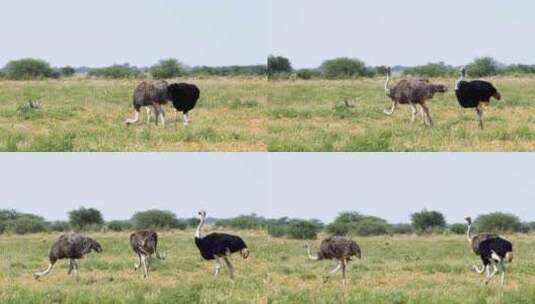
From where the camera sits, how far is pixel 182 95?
61.8 feet

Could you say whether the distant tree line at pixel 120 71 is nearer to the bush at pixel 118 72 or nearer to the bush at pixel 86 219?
the bush at pixel 118 72

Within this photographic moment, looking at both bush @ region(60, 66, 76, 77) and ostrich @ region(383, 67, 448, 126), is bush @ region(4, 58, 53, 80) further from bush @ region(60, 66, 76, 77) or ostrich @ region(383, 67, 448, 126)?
ostrich @ region(383, 67, 448, 126)

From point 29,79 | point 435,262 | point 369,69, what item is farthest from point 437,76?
point 29,79

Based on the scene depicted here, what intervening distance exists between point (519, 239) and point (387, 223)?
3728 millimetres

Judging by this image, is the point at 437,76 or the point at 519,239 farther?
the point at 437,76

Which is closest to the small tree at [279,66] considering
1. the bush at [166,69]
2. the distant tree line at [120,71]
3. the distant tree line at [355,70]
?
the distant tree line at [355,70]

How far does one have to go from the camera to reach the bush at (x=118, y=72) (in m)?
42.0

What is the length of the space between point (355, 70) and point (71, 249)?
19.7 m

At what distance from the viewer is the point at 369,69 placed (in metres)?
36.2

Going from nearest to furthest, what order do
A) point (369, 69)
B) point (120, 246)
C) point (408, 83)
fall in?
point (408, 83)
point (120, 246)
point (369, 69)

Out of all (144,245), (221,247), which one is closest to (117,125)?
(144,245)

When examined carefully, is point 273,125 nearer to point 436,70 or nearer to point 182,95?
point 182,95

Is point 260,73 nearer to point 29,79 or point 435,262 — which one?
point 29,79

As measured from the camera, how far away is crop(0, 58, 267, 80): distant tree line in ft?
129
